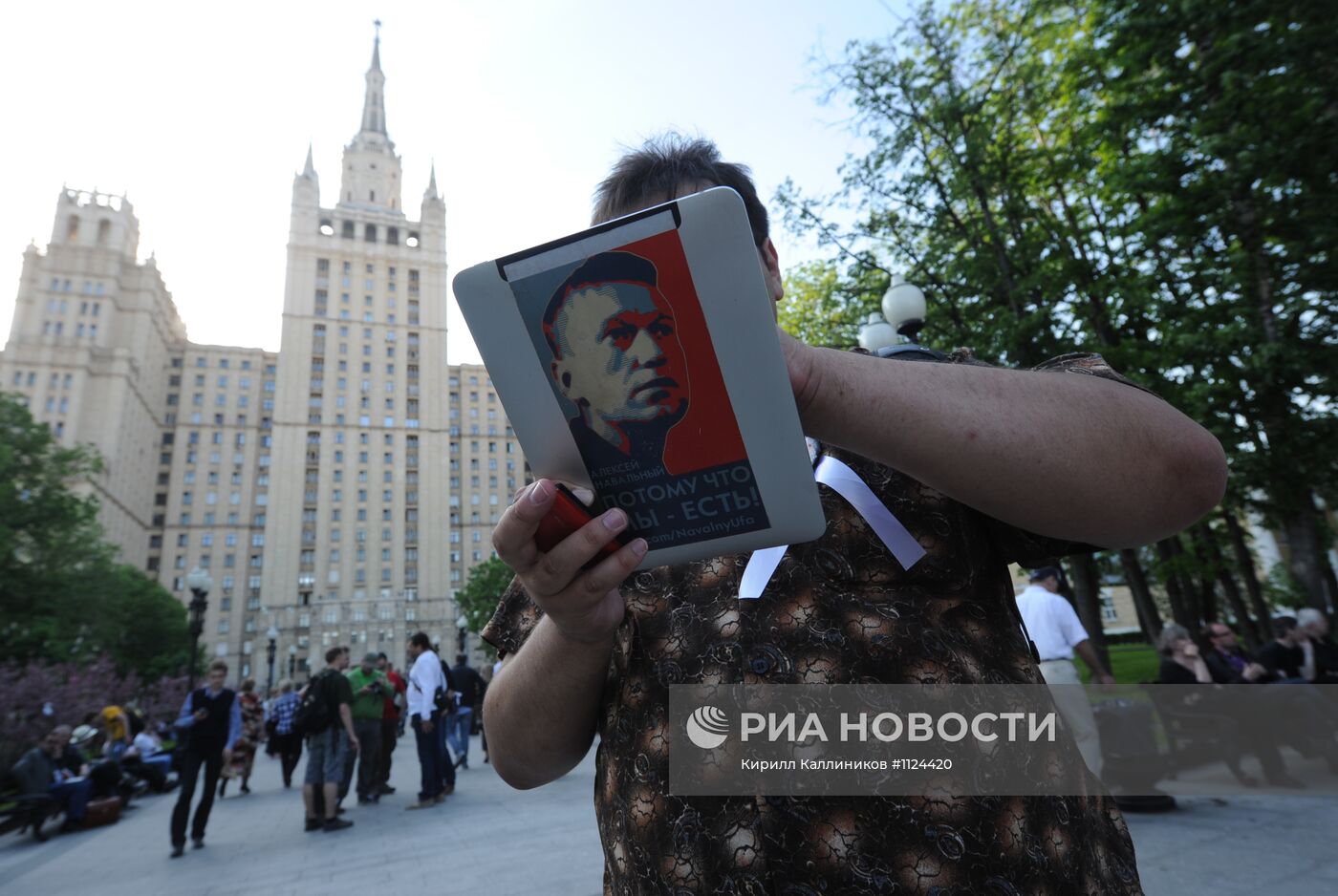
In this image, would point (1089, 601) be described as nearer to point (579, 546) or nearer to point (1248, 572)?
point (1248, 572)

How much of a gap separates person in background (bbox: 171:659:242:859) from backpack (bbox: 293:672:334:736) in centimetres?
76

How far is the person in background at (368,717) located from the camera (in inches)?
384

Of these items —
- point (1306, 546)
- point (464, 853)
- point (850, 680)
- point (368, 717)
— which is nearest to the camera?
point (850, 680)

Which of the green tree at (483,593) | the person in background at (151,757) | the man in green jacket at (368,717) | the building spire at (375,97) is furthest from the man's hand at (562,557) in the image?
the building spire at (375,97)

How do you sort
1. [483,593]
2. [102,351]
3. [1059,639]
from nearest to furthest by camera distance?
[1059,639] < [483,593] < [102,351]

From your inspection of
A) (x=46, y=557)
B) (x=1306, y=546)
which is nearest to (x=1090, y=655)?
(x=1306, y=546)

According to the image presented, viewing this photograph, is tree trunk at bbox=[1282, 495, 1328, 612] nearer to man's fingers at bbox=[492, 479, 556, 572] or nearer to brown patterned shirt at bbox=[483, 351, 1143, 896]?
brown patterned shirt at bbox=[483, 351, 1143, 896]

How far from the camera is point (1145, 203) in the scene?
1202 centimetres

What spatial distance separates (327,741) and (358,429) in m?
81.3

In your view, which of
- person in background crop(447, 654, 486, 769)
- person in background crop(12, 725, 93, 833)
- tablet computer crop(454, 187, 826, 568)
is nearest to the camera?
tablet computer crop(454, 187, 826, 568)

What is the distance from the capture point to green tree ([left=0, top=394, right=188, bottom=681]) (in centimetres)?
2931

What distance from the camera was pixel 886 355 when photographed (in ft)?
3.85

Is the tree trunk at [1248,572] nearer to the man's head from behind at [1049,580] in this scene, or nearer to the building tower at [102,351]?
the man's head from behind at [1049,580]

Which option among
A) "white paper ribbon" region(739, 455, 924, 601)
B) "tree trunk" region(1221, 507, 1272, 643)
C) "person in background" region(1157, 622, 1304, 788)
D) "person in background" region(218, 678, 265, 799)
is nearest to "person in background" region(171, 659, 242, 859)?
"person in background" region(218, 678, 265, 799)
